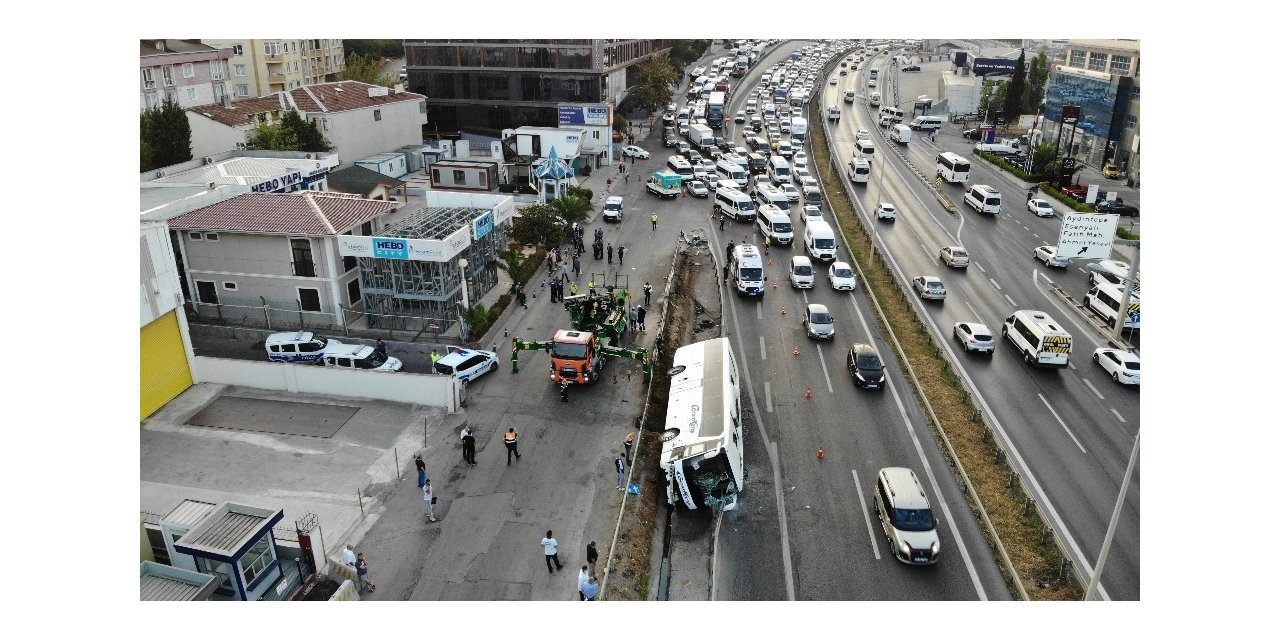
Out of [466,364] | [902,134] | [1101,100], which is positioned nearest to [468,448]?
[466,364]

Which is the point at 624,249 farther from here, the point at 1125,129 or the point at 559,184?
the point at 1125,129

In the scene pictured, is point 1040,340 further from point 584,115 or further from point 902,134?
point 902,134

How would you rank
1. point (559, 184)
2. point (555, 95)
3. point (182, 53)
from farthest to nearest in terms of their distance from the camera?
point (555, 95) → point (182, 53) → point (559, 184)

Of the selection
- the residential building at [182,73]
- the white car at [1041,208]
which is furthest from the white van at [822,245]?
the residential building at [182,73]

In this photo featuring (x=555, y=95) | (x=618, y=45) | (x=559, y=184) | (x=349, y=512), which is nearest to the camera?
(x=349, y=512)

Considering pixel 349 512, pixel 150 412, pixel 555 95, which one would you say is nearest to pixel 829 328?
pixel 349 512

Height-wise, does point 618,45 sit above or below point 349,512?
above

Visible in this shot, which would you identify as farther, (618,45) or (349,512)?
(618,45)

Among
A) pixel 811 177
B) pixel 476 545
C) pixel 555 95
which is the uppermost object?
pixel 555 95
